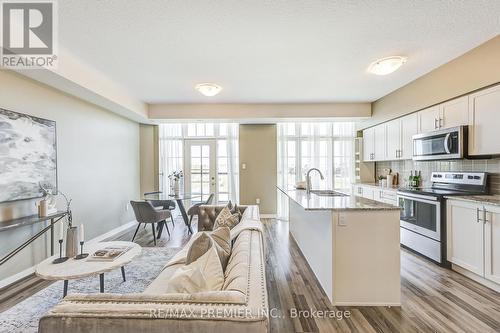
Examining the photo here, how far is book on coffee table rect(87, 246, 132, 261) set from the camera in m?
2.13

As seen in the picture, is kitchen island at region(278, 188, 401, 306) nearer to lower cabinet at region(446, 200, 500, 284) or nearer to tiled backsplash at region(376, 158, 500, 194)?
lower cabinet at region(446, 200, 500, 284)

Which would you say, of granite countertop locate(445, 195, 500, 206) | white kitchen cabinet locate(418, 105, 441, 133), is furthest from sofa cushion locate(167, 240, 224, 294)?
white kitchen cabinet locate(418, 105, 441, 133)

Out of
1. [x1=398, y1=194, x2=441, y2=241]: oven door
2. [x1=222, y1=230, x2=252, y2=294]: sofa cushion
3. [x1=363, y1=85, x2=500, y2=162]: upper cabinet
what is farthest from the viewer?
[x1=398, y1=194, x2=441, y2=241]: oven door

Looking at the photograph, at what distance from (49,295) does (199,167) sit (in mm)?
4001

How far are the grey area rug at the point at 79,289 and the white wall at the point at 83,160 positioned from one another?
656 mm

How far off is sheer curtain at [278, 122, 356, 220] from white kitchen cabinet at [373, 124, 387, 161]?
0.85 m

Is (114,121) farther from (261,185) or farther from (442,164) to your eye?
(442,164)

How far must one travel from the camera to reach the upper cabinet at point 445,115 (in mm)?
3008

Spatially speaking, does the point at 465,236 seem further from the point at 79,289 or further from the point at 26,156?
the point at 26,156

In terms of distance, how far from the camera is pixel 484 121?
2.74m

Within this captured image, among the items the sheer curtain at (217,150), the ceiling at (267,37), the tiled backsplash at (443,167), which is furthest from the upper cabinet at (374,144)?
the sheer curtain at (217,150)

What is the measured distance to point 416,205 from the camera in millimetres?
3385

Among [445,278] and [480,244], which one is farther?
[445,278]

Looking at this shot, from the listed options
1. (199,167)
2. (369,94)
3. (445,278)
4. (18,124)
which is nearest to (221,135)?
(199,167)
